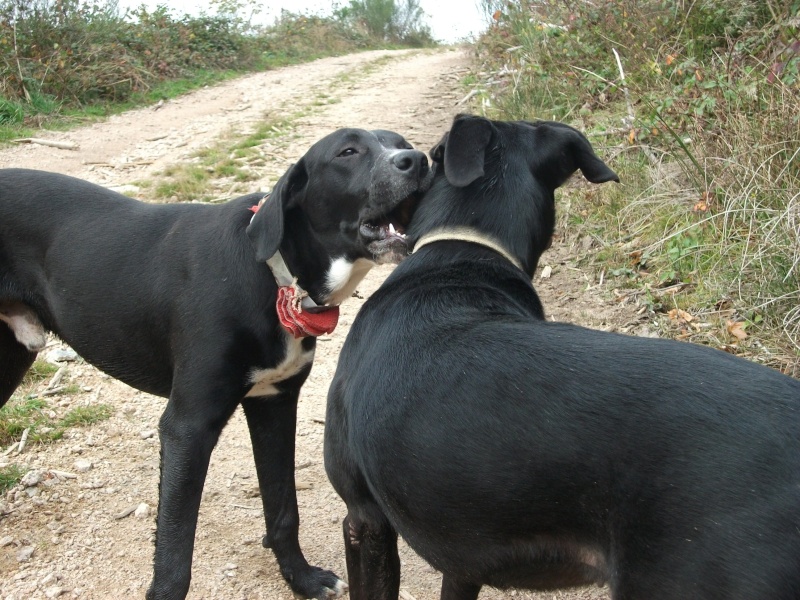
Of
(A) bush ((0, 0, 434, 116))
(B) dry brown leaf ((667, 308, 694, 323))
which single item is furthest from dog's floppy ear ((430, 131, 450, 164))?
(A) bush ((0, 0, 434, 116))

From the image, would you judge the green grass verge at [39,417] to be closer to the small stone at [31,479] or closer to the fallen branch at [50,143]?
the small stone at [31,479]

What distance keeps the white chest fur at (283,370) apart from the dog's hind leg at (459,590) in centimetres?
95

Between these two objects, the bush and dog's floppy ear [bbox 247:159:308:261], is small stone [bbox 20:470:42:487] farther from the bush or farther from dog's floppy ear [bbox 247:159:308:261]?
the bush

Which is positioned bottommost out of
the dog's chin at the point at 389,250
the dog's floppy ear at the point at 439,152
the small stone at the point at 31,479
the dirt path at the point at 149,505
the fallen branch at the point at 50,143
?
the dirt path at the point at 149,505

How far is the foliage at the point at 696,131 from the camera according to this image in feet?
14.4

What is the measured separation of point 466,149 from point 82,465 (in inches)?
108

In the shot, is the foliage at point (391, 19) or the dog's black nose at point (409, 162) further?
the foliage at point (391, 19)

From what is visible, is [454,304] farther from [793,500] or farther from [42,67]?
[42,67]

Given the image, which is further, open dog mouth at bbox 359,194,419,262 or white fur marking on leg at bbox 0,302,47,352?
white fur marking on leg at bbox 0,302,47,352

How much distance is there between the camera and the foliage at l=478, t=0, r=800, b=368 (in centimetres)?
438

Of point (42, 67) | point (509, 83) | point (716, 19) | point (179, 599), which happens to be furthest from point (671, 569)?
point (42, 67)

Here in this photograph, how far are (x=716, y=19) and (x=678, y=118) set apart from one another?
1.46 meters

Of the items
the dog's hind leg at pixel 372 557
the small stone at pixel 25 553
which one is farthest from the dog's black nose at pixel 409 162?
the small stone at pixel 25 553

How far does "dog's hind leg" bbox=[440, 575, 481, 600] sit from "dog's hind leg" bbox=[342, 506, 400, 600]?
18 cm
